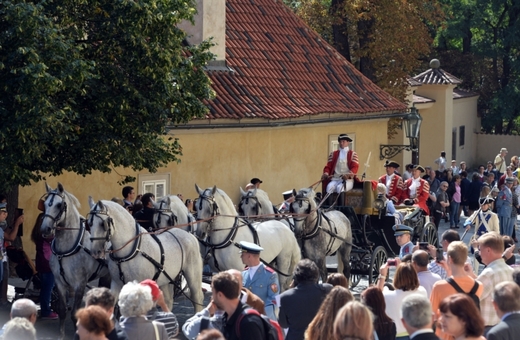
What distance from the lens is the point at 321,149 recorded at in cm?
2569

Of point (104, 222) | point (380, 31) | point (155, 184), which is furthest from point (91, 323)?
point (380, 31)

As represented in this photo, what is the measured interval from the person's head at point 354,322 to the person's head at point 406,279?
2042mm

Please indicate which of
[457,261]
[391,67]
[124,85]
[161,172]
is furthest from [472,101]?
[457,261]

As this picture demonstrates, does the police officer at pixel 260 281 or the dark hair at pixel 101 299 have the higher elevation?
the dark hair at pixel 101 299

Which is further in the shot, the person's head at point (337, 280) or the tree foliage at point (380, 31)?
the tree foliage at point (380, 31)

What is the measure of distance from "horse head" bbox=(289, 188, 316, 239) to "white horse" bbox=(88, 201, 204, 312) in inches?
99.3

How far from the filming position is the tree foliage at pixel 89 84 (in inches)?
535

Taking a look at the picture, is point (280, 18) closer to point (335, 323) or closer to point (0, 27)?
point (0, 27)

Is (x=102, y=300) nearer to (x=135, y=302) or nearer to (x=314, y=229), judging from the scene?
(x=135, y=302)

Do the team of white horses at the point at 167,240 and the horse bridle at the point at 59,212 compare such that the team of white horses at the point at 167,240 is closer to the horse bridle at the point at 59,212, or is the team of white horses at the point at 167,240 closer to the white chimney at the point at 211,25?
the horse bridle at the point at 59,212

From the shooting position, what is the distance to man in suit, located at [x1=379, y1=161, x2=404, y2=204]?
62.3ft

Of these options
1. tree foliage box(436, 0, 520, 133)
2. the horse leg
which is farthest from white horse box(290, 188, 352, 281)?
tree foliage box(436, 0, 520, 133)

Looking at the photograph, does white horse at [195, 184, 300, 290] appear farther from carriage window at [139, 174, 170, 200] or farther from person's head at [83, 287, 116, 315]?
carriage window at [139, 174, 170, 200]

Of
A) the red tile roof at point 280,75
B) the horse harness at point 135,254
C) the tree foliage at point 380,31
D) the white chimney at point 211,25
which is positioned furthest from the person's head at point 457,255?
the tree foliage at point 380,31
